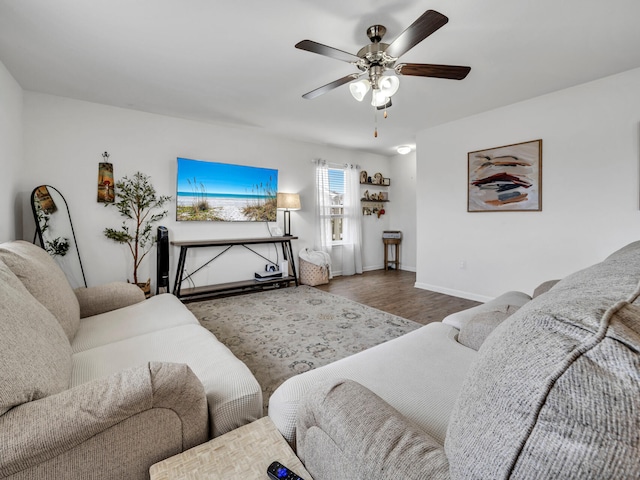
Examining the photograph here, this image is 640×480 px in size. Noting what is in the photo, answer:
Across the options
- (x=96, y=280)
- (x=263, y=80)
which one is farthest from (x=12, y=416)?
(x=96, y=280)

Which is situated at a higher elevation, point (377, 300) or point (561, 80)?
point (561, 80)

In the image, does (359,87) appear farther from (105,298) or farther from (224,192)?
(224,192)

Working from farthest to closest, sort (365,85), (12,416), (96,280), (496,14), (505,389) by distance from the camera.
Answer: (96,280) < (365,85) < (496,14) < (12,416) < (505,389)

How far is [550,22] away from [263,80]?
2368 millimetres

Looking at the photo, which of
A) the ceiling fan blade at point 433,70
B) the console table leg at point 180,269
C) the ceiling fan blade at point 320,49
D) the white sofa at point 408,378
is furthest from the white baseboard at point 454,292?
the console table leg at point 180,269

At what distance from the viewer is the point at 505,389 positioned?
0.43 meters

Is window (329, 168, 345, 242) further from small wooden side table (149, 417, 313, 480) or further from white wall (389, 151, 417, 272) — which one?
small wooden side table (149, 417, 313, 480)

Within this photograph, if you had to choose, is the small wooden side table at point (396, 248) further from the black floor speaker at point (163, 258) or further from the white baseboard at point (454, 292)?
the black floor speaker at point (163, 258)

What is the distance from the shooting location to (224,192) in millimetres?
4277

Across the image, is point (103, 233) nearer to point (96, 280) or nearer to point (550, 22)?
point (96, 280)

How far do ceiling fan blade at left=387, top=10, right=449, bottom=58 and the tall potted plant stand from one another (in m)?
3.36

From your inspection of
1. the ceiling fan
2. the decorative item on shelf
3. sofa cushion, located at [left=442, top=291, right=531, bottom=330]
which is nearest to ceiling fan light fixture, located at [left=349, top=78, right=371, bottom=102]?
Result: the ceiling fan

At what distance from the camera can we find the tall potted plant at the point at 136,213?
3607 mm

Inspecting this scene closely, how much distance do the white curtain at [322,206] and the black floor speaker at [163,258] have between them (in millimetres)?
2491
